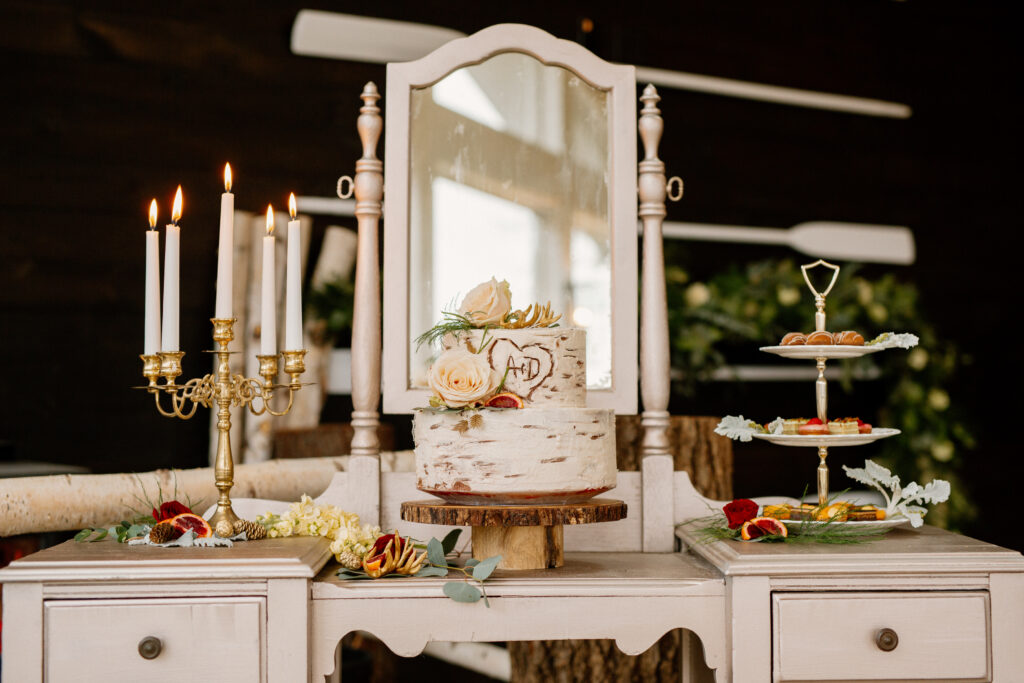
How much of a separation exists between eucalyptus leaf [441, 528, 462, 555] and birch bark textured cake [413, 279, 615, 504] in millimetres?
186

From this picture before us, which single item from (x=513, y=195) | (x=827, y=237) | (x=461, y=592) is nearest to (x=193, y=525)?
(x=461, y=592)

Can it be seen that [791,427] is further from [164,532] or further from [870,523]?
[164,532]

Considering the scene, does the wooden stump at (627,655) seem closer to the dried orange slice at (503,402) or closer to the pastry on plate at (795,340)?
the pastry on plate at (795,340)

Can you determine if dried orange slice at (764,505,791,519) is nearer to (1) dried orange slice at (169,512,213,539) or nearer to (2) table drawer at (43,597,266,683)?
(2) table drawer at (43,597,266,683)

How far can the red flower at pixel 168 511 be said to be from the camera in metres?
2.20

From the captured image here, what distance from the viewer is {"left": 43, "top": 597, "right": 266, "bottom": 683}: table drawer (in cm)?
190

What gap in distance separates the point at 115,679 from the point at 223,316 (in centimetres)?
77

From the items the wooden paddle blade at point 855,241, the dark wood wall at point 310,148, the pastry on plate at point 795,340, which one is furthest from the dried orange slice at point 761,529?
the wooden paddle blade at point 855,241

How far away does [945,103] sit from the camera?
17.8 feet

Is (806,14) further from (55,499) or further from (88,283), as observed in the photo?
(55,499)

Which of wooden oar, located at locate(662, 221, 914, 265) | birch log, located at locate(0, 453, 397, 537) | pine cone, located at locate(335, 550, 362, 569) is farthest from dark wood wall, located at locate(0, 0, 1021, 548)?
pine cone, located at locate(335, 550, 362, 569)

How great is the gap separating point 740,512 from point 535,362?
0.60 m

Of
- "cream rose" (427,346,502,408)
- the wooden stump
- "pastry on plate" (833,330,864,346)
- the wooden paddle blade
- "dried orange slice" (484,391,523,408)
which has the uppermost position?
the wooden paddle blade

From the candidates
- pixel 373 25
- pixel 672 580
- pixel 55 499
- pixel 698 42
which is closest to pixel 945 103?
pixel 698 42
